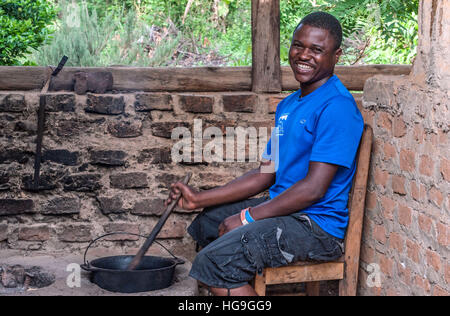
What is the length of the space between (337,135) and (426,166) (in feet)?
1.27

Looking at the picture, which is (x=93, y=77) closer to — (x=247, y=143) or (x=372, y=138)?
(x=247, y=143)

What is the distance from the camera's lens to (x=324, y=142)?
2535 millimetres

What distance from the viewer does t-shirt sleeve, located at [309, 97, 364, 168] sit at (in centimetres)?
253

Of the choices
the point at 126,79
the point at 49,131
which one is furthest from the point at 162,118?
the point at 49,131

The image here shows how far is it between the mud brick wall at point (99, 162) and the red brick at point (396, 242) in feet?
4.67

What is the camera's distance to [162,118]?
12.9 feet

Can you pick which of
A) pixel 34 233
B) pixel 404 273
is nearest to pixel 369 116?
pixel 404 273

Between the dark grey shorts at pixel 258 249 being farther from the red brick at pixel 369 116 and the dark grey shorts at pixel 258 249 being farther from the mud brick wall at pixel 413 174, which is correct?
the red brick at pixel 369 116

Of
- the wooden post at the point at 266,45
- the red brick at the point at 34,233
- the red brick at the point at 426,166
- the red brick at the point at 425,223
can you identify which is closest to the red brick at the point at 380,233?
the red brick at the point at 425,223

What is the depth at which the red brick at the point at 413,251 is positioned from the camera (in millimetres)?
2549

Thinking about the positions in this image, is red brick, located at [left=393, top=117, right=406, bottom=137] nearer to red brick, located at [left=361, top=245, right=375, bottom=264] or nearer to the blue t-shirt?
the blue t-shirt

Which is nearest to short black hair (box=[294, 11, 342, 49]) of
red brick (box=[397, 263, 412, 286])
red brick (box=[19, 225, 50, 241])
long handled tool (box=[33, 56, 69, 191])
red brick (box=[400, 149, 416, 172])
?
red brick (box=[400, 149, 416, 172])

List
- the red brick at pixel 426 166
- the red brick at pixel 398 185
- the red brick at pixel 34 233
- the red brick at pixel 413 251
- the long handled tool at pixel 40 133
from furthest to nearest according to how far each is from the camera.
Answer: the red brick at pixel 34 233, the long handled tool at pixel 40 133, the red brick at pixel 398 185, the red brick at pixel 413 251, the red brick at pixel 426 166

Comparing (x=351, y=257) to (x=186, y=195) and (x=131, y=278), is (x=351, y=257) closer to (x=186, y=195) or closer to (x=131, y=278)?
(x=186, y=195)
